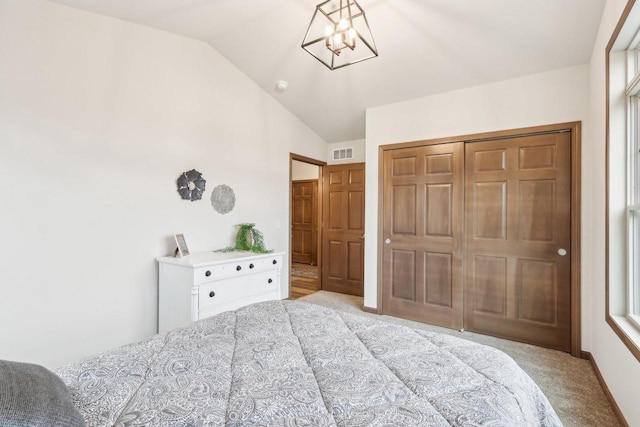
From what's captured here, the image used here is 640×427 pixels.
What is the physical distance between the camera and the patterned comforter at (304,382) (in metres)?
0.84

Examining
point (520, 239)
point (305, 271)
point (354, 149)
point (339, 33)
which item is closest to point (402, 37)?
point (339, 33)

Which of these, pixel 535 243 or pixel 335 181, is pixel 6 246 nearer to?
pixel 335 181

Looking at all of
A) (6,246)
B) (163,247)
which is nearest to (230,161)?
(163,247)

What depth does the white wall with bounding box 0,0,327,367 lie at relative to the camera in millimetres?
2086

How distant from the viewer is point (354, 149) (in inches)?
183

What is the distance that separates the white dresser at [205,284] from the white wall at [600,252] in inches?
106

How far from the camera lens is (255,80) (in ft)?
12.0

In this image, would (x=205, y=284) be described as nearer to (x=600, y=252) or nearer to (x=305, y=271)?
(x=600, y=252)

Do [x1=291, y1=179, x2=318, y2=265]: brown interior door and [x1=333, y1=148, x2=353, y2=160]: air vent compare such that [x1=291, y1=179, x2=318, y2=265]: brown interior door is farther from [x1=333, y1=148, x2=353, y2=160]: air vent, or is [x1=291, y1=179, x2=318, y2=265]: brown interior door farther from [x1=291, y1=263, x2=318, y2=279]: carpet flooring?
[x1=333, y1=148, x2=353, y2=160]: air vent

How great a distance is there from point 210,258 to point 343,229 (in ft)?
7.45

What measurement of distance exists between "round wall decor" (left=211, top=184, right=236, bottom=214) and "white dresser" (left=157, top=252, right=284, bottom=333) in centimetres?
51

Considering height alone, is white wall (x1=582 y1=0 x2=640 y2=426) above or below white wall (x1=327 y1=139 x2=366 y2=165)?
below

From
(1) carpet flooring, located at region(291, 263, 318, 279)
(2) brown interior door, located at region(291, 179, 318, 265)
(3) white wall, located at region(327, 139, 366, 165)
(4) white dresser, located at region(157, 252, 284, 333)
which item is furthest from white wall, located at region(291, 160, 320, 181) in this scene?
(4) white dresser, located at region(157, 252, 284, 333)

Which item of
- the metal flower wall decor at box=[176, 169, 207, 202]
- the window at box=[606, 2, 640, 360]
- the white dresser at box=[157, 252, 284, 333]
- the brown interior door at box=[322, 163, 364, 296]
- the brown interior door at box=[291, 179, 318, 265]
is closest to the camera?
the window at box=[606, 2, 640, 360]
